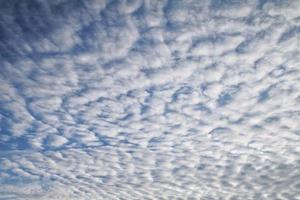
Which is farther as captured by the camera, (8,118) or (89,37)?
(8,118)

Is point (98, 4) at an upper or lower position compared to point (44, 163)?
upper

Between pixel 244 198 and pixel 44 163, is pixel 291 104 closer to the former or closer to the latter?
pixel 244 198

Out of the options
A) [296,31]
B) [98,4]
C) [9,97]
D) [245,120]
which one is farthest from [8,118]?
[296,31]

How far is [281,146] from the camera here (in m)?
10.0

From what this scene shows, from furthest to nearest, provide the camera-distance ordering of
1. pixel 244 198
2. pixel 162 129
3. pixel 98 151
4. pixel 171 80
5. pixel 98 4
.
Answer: pixel 244 198
pixel 98 151
pixel 162 129
pixel 171 80
pixel 98 4

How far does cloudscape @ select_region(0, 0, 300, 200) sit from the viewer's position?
6.07 meters

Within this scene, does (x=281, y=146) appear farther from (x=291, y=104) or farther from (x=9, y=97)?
(x=9, y=97)

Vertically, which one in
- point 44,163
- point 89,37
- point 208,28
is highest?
point 208,28

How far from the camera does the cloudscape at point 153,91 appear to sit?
6074 millimetres

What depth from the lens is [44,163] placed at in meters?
12.2

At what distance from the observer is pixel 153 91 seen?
8.05 m

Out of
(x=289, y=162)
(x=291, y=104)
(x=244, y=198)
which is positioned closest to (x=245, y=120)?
(x=291, y=104)

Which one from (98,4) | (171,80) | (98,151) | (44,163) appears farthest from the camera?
(44,163)

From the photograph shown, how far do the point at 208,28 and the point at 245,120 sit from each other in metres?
4.05
